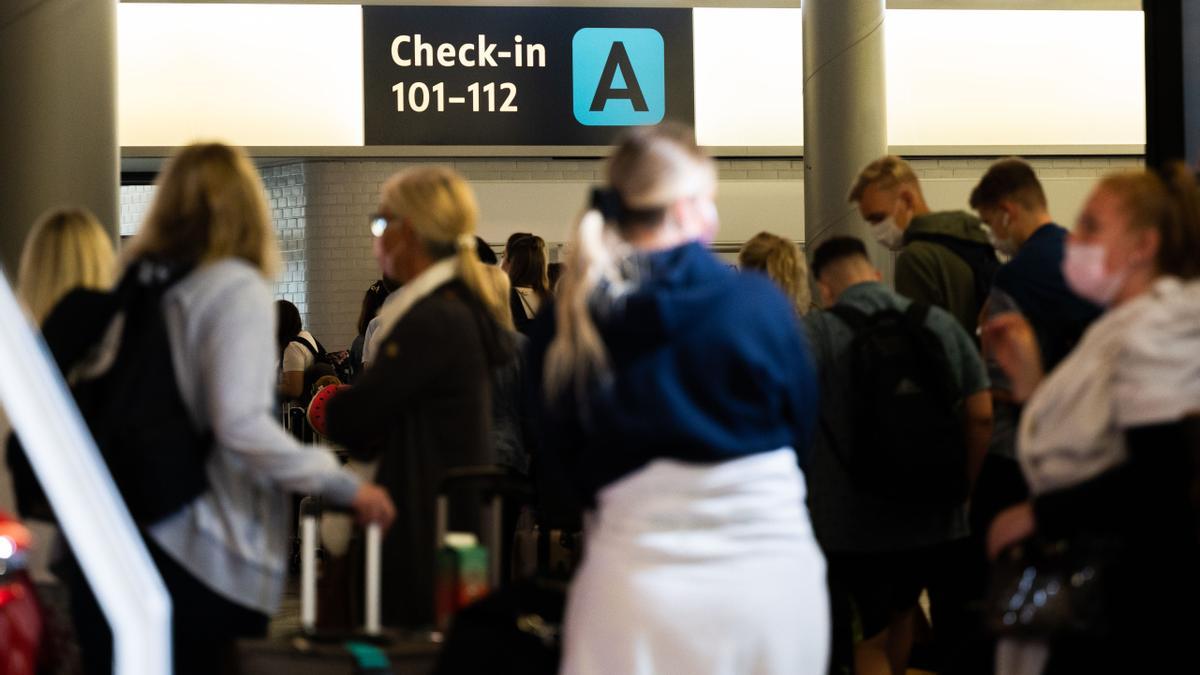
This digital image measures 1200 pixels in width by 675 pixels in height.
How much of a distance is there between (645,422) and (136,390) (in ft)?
3.26

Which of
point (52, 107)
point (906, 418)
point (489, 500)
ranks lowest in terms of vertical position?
point (489, 500)

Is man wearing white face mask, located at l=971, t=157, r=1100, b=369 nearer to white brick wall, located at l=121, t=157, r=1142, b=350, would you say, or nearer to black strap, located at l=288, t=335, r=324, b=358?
black strap, located at l=288, t=335, r=324, b=358

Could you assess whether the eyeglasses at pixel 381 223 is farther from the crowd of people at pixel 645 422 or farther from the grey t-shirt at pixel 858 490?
the grey t-shirt at pixel 858 490

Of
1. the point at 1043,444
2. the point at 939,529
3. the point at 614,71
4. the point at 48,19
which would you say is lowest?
the point at 939,529

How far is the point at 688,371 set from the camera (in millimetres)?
2699

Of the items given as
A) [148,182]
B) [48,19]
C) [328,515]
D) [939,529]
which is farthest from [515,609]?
[148,182]

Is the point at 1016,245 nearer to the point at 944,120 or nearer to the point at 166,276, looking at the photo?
the point at 166,276

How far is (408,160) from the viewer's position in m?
11.7

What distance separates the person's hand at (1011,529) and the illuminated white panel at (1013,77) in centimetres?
922

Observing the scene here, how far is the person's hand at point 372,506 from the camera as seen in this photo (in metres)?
3.30

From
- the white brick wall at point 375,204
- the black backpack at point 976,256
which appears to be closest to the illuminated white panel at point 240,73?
the white brick wall at point 375,204

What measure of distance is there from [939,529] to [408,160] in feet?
24.4

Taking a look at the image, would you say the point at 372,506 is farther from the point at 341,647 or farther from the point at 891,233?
the point at 891,233

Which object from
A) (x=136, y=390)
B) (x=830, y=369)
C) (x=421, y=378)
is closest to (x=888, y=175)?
(x=830, y=369)
